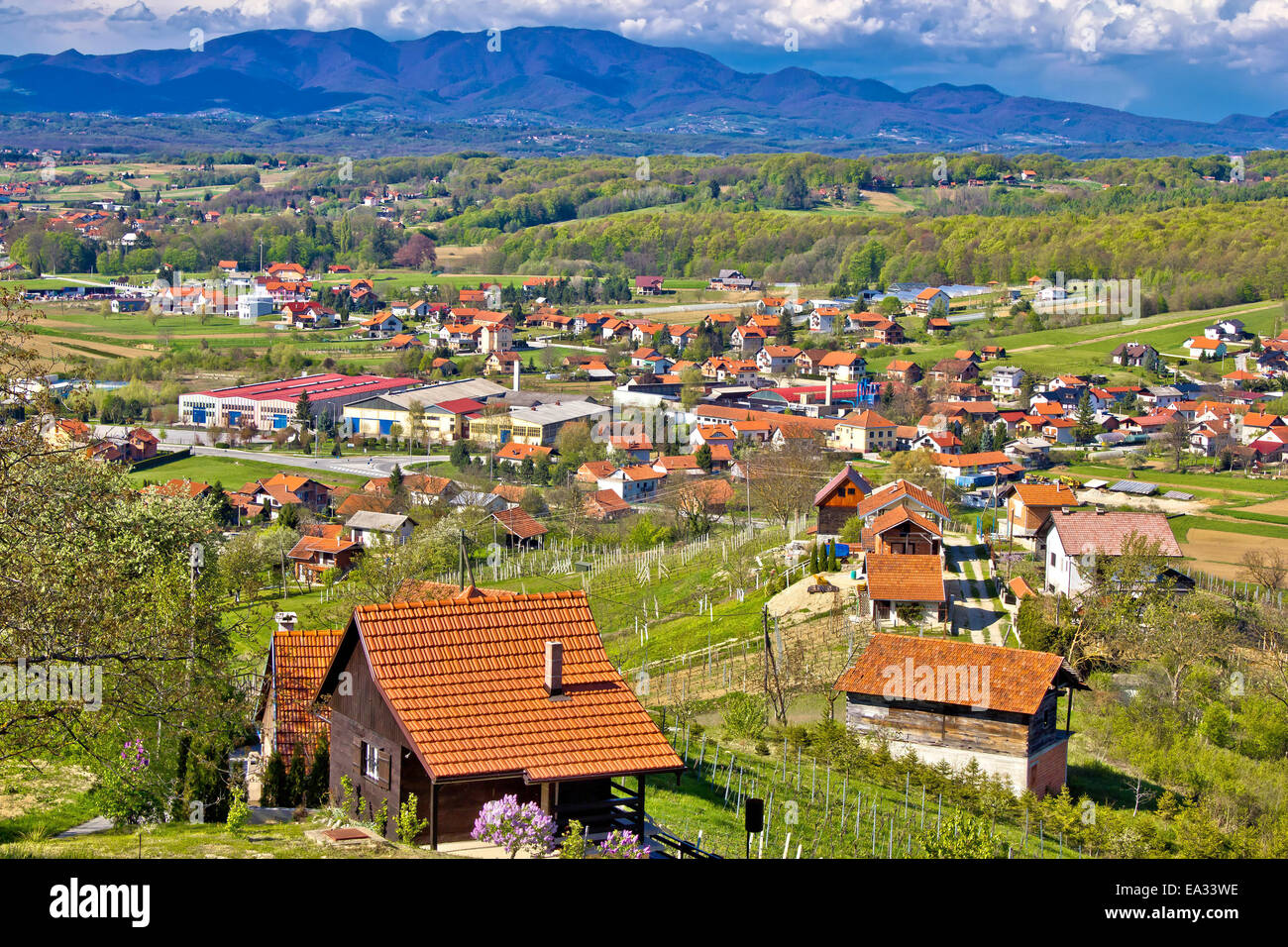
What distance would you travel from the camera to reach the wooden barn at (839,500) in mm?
27469

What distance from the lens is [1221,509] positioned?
35688mm

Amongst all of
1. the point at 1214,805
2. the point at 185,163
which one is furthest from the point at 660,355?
the point at 185,163

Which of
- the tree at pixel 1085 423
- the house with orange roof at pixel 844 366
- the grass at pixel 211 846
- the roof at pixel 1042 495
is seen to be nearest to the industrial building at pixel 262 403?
the house with orange roof at pixel 844 366

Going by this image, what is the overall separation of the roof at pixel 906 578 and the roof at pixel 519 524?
14.4 meters

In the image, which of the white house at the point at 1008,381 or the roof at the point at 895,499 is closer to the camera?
the roof at the point at 895,499

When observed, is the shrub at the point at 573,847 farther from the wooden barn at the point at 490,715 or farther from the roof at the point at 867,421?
the roof at the point at 867,421

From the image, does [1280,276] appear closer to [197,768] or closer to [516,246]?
[516,246]

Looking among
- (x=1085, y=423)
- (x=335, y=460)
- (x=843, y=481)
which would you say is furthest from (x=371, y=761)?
(x=1085, y=423)

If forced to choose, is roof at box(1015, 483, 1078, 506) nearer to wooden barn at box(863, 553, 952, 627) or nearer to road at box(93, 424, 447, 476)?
wooden barn at box(863, 553, 952, 627)

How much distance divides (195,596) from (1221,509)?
3114 centimetres

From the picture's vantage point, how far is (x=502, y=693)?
9.21m

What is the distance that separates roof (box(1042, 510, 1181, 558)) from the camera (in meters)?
23.4

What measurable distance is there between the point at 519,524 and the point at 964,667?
66.8 feet

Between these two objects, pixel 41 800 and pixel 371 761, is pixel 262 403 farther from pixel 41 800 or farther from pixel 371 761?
pixel 371 761
